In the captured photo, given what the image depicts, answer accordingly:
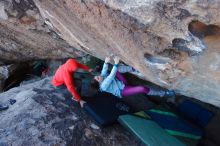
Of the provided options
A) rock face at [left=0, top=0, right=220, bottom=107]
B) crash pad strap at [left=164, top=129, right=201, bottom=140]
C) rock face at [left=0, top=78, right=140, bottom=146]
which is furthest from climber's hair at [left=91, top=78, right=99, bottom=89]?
crash pad strap at [left=164, top=129, right=201, bottom=140]

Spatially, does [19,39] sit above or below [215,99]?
below

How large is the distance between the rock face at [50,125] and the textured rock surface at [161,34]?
1376 mm

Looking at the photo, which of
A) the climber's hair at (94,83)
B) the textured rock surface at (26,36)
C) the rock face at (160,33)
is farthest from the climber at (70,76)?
the rock face at (160,33)

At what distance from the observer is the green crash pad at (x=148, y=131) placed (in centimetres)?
370

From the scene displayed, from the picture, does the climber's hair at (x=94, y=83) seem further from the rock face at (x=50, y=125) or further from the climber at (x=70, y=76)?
the rock face at (x=50, y=125)

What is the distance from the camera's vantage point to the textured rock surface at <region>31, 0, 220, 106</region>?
6.21 feet

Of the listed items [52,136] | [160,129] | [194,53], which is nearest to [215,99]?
[194,53]

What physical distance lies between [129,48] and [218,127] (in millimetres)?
2811

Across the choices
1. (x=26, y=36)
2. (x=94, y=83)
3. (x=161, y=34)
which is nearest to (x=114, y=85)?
(x=94, y=83)

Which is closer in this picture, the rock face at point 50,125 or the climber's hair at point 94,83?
the rock face at point 50,125

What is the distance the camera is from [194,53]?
2.13 metres

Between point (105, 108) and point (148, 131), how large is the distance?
2.32 feet

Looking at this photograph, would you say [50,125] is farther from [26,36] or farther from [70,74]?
[26,36]

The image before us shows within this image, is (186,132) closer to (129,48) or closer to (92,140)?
(92,140)
